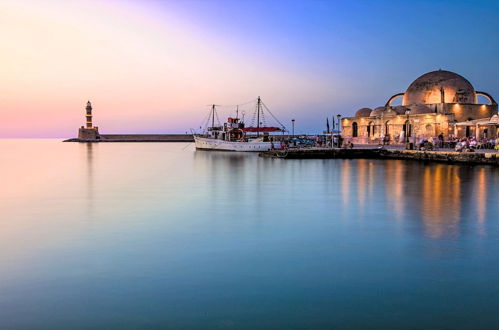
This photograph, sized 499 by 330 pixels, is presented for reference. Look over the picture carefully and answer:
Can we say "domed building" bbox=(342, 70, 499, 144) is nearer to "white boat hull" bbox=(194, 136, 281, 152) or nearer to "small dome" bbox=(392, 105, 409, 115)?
"small dome" bbox=(392, 105, 409, 115)

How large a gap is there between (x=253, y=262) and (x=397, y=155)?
37259 mm

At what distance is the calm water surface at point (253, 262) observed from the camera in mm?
6570

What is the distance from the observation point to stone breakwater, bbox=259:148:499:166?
3347 cm

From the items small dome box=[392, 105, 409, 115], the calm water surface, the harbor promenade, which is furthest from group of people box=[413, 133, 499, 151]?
the calm water surface

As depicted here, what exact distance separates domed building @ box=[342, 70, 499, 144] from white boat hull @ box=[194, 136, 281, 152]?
1549 centimetres

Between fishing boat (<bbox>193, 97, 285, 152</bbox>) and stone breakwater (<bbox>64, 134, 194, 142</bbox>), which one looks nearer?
fishing boat (<bbox>193, 97, 285, 152</bbox>)

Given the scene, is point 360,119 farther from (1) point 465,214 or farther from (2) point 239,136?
(1) point 465,214

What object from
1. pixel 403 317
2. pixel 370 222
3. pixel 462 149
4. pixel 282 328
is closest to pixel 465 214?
pixel 370 222

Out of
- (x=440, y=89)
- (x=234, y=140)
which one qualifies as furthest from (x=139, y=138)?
(x=440, y=89)

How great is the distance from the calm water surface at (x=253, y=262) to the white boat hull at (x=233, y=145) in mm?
47507

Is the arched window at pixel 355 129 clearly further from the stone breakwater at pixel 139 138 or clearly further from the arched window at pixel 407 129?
the stone breakwater at pixel 139 138

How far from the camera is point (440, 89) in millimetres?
53438

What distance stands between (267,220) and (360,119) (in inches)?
1932

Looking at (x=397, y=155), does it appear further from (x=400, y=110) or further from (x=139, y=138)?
(x=139, y=138)
